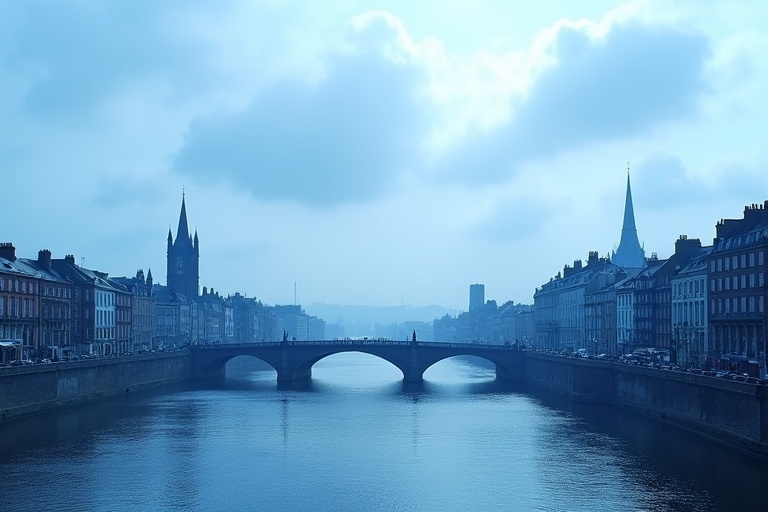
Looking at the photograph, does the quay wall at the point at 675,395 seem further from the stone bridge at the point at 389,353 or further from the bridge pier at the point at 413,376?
the bridge pier at the point at 413,376

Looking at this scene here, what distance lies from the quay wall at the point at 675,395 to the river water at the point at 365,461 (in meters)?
1.39

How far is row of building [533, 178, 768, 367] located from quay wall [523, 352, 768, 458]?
6.97m

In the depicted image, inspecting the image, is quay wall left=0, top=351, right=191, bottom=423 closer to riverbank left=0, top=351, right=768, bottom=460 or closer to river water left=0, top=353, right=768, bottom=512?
riverbank left=0, top=351, right=768, bottom=460

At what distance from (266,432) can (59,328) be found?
47.7 m

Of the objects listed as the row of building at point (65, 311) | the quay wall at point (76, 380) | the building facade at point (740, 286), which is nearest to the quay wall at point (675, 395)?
the building facade at point (740, 286)

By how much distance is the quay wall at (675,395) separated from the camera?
60.6 m

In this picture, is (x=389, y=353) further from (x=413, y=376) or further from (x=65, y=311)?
(x=65, y=311)

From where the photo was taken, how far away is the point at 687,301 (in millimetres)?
102750

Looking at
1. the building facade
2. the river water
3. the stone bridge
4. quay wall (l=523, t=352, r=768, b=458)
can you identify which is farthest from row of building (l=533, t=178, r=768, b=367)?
the stone bridge

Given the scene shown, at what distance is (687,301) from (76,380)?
216ft

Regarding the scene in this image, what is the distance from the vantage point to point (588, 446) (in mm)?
70875

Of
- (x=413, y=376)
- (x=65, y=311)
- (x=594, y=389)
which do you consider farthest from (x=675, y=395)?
(x=65, y=311)

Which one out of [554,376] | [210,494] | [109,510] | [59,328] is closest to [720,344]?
[554,376]

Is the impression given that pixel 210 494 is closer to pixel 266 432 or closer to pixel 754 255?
pixel 266 432
